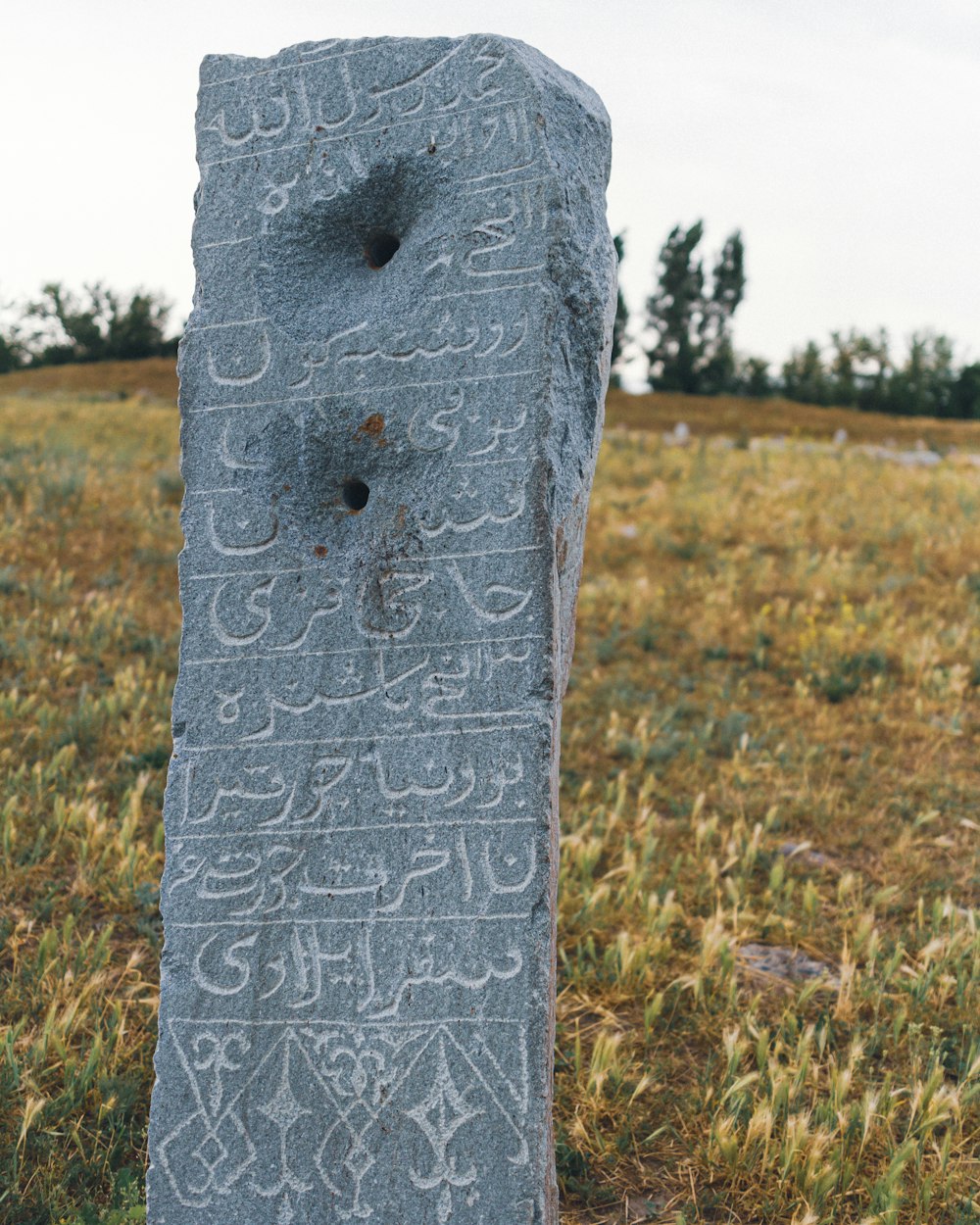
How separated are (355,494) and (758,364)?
4334 cm

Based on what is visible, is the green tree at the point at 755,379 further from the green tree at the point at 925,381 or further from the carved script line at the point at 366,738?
the carved script line at the point at 366,738

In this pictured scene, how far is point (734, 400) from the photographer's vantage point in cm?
3534

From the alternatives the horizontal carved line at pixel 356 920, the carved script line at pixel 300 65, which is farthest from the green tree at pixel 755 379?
the horizontal carved line at pixel 356 920

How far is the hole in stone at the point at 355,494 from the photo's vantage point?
3.43 meters

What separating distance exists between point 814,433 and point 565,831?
22.6 meters

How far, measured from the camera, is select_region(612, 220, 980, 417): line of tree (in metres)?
43.3

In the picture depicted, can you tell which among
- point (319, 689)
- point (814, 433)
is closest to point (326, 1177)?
point (319, 689)

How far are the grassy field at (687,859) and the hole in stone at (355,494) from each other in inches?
74.6

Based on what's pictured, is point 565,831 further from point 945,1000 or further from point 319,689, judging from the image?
point 319,689

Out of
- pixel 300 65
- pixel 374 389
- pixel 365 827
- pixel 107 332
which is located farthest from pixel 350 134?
pixel 107 332

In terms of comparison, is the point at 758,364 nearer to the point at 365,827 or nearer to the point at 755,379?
the point at 755,379

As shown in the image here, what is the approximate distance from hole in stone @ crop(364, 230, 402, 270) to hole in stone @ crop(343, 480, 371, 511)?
2.36 ft

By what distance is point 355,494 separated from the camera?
345 centimetres

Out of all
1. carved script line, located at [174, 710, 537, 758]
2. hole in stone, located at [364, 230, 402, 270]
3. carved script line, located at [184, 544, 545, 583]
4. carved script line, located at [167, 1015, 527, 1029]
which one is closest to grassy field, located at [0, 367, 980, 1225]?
carved script line, located at [167, 1015, 527, 1029]
